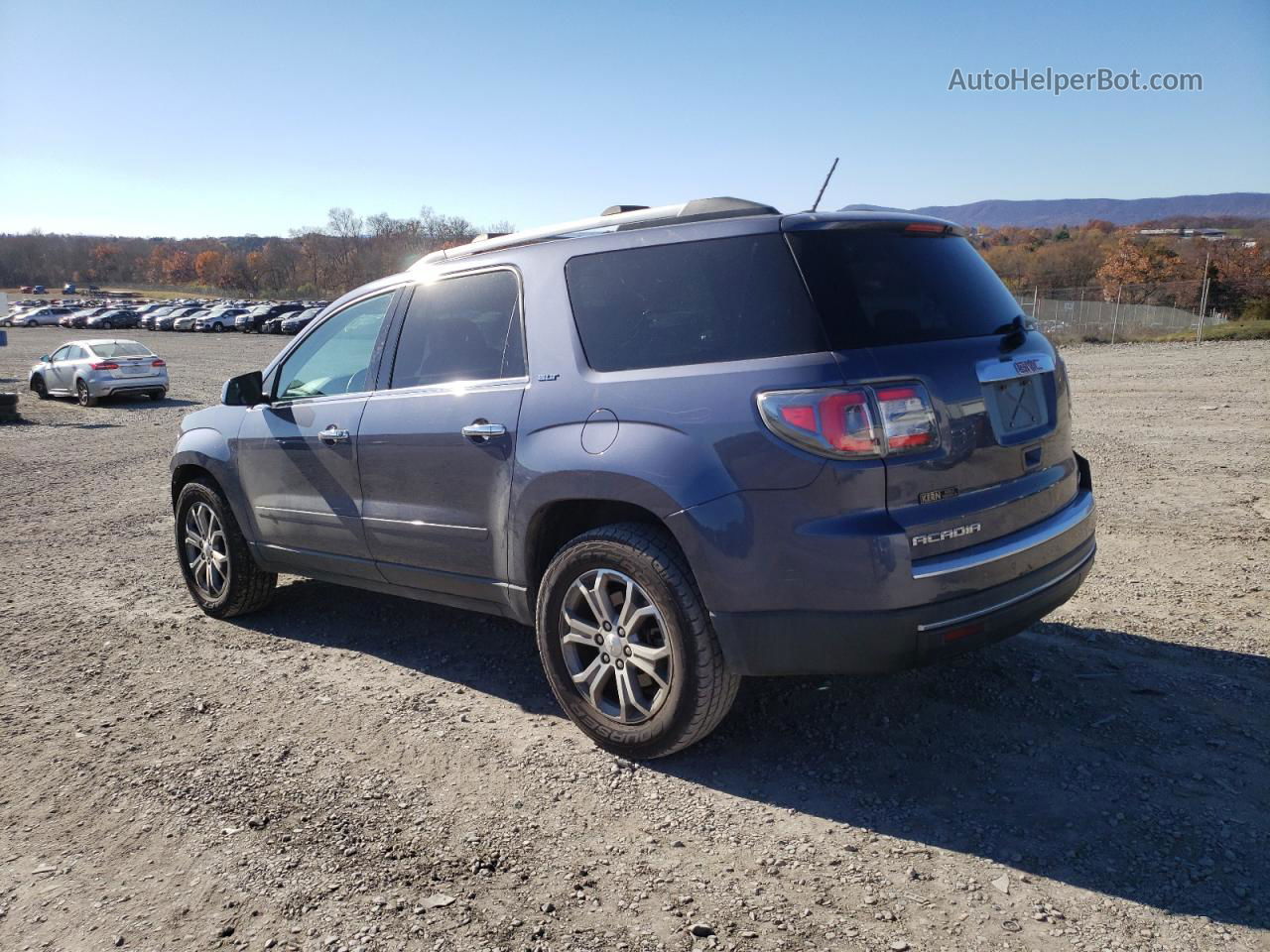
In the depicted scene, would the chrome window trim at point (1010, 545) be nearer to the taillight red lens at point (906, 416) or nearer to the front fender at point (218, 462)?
the taillight red lens at point (906, 416)

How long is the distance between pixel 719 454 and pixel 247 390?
325cm

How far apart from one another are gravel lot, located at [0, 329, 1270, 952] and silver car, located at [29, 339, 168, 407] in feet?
59.3

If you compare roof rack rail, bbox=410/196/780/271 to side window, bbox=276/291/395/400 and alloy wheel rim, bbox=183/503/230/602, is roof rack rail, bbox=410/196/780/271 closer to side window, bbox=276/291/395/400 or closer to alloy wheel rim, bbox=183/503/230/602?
side window, bbox=276/291/395/400

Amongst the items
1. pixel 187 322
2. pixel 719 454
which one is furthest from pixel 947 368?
pixel 187 322

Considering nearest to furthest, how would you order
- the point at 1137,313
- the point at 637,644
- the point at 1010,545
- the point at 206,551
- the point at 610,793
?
the point at 1010,545 < the point at 610,793 < the point at 637,644 < the point at 206,551 < the point at 1137,313

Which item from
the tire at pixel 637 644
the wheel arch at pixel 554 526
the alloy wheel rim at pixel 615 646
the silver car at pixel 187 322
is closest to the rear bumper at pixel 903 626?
the tire at pixel 637 644

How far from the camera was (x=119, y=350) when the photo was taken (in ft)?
73.8

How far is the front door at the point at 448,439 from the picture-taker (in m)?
4.00

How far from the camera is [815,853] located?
2.99 m

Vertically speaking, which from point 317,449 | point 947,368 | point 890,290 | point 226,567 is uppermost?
point 890,290

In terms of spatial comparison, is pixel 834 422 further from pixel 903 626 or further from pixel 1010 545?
pixel 1010 545

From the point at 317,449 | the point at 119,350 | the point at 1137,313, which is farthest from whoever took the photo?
the point at 1137,313

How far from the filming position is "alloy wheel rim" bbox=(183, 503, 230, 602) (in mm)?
5672

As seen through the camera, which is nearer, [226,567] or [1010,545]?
[1010,545]
